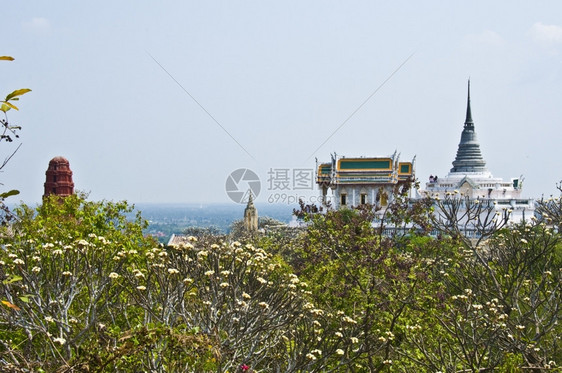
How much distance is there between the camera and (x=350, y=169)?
2454 inches

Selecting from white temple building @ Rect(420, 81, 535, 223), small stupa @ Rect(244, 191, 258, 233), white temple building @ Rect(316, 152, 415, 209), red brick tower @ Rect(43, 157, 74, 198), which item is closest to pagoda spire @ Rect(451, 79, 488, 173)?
white temple building @ Rect(420, 81, 535, 223)

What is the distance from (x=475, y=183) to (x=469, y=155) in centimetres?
773

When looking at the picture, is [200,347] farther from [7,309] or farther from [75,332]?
[7,309]

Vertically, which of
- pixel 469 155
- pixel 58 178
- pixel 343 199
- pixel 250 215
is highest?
pixel 469 155

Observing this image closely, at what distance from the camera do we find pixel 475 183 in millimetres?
67938

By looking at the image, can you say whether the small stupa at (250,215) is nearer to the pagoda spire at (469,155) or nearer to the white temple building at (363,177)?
the white temple building at (363,177)

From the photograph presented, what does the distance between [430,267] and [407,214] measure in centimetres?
208

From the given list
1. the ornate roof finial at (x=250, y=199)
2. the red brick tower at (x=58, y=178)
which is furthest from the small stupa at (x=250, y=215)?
the red brick tower at (x=58, y=178)

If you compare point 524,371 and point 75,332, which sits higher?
point 75,332

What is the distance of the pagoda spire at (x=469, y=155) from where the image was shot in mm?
73875

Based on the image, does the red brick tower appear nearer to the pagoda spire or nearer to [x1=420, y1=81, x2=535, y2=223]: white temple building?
[x1=420, y1=81, x2=535, y2=223]: white temple building

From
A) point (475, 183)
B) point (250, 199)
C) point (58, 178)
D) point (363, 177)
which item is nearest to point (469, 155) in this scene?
point (475, 183)

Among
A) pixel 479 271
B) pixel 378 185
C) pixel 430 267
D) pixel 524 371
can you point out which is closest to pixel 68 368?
pixel 524 371

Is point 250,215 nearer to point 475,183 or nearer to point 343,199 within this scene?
point 343,199
